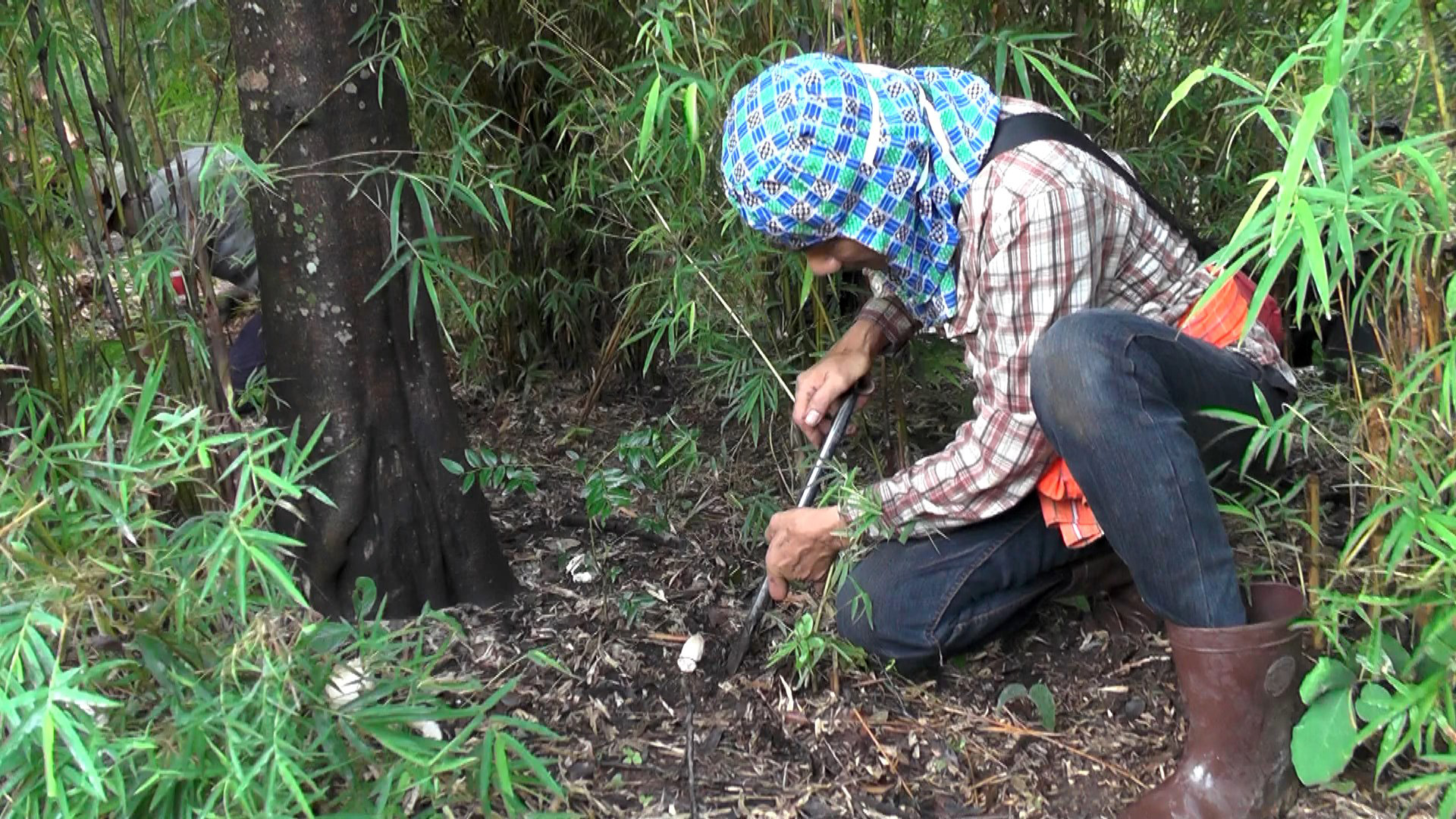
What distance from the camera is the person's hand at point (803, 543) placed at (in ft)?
5.28

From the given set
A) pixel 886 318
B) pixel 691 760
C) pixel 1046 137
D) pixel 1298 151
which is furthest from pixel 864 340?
pixel 1298 151

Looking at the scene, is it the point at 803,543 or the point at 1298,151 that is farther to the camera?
the point at 803,543

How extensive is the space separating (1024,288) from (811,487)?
0.48 meters

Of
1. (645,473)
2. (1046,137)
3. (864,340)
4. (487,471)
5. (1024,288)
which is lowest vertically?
(645,473)

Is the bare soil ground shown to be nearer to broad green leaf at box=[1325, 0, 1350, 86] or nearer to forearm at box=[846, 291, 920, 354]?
forearm at box=[846, 291, 920, 354]

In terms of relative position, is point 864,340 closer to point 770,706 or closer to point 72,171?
point 770,706

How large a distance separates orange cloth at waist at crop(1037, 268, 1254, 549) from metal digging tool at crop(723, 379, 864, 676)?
0.31 m

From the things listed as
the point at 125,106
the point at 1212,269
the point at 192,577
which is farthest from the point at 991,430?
the point at 125,106

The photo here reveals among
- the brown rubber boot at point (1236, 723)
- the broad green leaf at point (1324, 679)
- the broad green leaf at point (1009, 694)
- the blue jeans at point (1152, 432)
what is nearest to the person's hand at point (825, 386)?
the blue jeans at point (1152, 432)

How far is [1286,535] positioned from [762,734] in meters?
0.90

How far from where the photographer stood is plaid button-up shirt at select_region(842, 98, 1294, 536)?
1408 millimetres

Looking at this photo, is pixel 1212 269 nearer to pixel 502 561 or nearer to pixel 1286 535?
pixel 1286 535

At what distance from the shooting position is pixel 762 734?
64.2 inches

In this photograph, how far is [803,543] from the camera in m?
1.63
